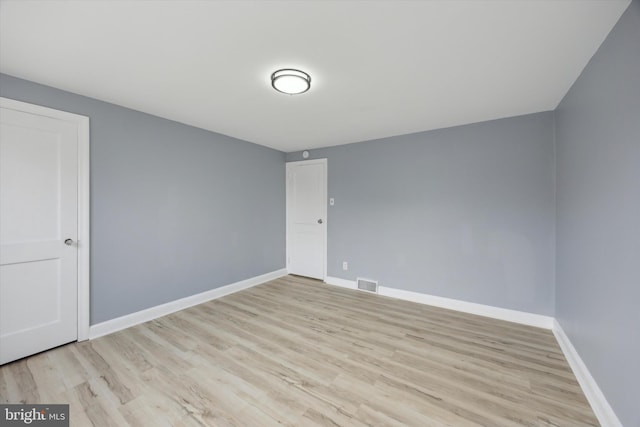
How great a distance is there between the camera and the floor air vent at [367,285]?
3826 mm

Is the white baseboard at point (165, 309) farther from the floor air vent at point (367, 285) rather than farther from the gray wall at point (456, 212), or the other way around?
the floor air vent at point (367, 285)

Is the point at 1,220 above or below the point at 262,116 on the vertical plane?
below

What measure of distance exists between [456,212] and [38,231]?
443 cm

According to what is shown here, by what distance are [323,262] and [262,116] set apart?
2.62 m

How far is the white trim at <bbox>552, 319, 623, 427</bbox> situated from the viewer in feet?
4.71

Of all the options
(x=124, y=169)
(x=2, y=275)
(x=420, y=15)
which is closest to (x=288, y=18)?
(x=420, y=15)

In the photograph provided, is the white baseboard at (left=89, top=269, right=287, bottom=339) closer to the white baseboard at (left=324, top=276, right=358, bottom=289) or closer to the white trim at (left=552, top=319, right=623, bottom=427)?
the white baseboard at (left=324, top=276, right=358, bottom=289)

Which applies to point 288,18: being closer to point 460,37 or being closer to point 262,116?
point 460,37

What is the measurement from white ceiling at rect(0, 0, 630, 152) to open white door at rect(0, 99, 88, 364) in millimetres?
478

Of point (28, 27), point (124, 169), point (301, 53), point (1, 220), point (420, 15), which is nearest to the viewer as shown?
point (420, 15)

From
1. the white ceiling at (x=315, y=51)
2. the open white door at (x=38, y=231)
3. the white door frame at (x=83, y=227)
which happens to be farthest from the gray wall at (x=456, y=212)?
the open white door at (x=38, y=231)

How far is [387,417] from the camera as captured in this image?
155cm

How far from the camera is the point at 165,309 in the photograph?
9.87ft

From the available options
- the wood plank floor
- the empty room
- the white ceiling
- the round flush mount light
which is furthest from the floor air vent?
the round flush mount light
